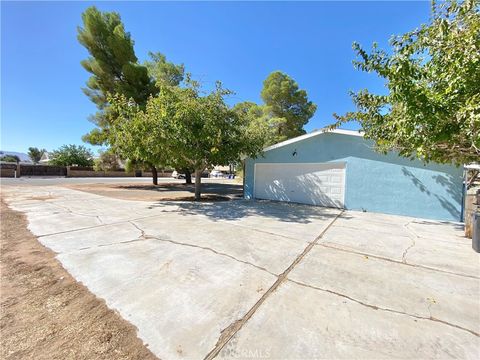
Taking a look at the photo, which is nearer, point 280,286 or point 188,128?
point 280,286

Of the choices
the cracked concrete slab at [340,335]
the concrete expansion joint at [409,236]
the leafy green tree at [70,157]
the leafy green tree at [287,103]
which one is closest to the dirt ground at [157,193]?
the concrete expansion joint at [409,236]

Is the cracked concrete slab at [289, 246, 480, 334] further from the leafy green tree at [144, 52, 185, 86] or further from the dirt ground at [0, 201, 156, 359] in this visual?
the leafy green tree at [144, 52, 185, 86]

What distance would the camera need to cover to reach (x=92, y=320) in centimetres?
238

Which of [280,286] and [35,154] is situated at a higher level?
[35,154]

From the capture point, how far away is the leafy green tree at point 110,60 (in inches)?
583

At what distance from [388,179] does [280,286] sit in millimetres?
7972

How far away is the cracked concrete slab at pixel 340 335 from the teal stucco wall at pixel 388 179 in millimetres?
7490

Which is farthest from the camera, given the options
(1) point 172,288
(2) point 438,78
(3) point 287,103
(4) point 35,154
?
(4) point 35,154

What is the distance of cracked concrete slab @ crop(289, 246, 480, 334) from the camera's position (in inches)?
105

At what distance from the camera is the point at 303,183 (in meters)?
11.1

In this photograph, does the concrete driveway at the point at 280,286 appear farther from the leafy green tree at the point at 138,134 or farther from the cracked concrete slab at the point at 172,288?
the leafy green tree at the point at 138,134

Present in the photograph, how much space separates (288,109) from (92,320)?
2219 centimetres

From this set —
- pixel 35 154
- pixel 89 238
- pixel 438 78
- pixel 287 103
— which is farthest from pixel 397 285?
pixel 35 154

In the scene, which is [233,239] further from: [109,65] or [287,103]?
[287,103]
